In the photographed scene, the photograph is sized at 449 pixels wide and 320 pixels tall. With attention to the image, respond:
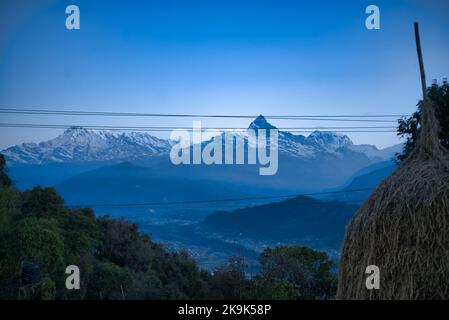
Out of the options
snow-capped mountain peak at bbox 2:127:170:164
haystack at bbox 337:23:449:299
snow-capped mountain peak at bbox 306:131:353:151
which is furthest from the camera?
snow-capped mountain peak at bbox 306:131:353:151

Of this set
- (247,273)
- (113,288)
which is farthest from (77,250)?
(247,273)

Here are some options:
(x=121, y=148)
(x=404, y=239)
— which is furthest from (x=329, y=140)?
(x=404, y=239)

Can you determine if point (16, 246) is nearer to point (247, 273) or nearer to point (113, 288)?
point (113, 288)

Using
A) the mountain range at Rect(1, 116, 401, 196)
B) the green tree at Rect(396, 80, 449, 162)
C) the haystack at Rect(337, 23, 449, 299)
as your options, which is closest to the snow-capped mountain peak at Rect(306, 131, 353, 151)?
the mountain range at Rect(1, 116, 401, 196)

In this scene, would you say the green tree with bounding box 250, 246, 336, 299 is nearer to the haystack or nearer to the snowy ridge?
the snowy ridge

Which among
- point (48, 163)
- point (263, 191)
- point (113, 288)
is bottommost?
point (113, 288)

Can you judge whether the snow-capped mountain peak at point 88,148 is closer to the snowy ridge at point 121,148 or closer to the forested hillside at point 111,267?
the snowy ridge at point 121,148
